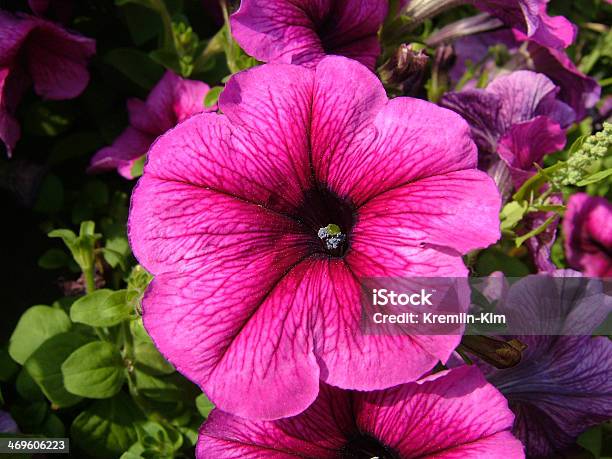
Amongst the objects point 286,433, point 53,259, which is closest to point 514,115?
point 286,433

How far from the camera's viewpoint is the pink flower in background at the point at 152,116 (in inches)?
56.7

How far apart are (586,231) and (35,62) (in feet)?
4.46

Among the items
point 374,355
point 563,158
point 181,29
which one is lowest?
point 563,158

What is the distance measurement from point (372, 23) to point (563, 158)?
0.93 meters

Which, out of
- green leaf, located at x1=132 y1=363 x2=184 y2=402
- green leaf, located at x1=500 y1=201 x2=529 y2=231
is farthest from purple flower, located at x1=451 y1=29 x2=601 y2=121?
green leaf, located at x1=132 y1=363 x2=184 y2=402

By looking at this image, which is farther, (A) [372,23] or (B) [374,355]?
(A) [372,23]

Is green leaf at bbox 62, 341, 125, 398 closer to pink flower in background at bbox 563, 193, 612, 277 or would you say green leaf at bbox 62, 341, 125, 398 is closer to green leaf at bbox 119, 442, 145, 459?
green leaf at bbox 119, 442, 145, 459

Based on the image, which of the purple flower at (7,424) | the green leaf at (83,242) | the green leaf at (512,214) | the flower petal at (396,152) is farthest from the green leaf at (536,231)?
the purple flower at (7,424)

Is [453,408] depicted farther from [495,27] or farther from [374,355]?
[495,27]

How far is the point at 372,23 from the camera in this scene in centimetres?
119

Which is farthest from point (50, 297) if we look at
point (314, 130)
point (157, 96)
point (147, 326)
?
point (314, 130)

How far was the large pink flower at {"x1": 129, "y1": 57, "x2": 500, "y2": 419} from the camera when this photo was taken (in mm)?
892

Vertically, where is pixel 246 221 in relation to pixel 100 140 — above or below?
above

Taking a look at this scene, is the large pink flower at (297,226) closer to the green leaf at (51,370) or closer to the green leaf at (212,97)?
the green leaf at (212,97)
